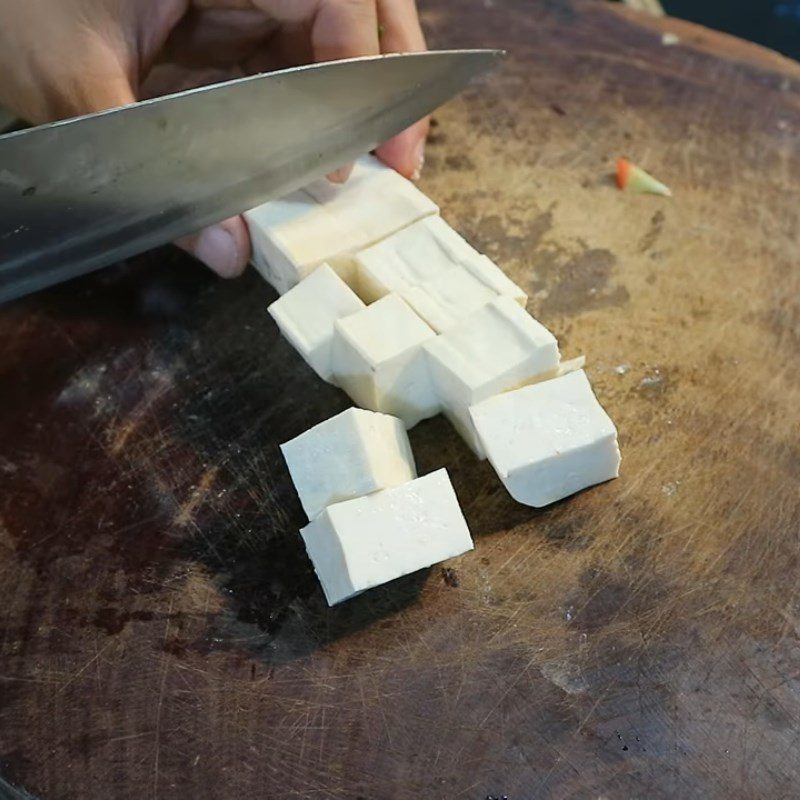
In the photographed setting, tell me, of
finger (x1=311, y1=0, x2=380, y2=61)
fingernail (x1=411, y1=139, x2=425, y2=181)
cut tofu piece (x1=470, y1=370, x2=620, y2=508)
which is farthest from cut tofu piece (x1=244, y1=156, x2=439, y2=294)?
cut tofu piece (x1=470, y1=370, x2=620, y2=508)

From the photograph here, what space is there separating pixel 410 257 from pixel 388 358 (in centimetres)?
34

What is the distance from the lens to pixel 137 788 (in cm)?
161

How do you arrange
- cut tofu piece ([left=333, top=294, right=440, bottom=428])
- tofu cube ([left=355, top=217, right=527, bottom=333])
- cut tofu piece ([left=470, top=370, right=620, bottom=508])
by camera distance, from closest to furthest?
cut tofu piece ([left=470, top=370, right=620, bottom=508]) < cut tofu piece ([left=333, top=294, right=440, bottom=428]) < tofu cube ([left=355, top=217, right=527, bottom=333])

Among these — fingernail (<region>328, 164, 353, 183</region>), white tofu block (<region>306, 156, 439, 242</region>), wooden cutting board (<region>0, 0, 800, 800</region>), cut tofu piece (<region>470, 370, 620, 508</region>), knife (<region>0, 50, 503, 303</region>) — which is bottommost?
wooden cutting board (<region>0, 0, 800, 800</region>)

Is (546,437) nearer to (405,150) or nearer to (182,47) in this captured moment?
(405,150)

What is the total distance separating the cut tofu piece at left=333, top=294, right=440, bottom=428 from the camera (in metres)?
1.92

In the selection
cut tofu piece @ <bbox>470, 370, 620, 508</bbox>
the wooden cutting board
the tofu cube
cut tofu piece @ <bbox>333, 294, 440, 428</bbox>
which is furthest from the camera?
the tofu cube

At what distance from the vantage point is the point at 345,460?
183 cm

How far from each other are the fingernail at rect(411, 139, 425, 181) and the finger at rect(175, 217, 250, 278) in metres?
0.51

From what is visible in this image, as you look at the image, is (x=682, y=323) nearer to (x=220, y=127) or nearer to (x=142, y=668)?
(x=220, y=127)

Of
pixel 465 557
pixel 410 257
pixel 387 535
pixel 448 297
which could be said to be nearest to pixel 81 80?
pixel 410 257

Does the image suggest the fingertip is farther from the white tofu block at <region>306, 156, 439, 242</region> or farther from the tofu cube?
the tofu cube

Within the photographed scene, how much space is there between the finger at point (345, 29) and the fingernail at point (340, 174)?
0.27 m

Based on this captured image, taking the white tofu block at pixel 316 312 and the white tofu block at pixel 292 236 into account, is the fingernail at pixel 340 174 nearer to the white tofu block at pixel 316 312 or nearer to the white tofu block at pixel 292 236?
the white tofu block at pixel 292 236
